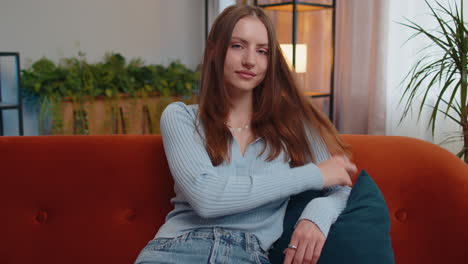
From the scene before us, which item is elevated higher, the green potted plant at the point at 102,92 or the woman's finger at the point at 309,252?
the green potted plant at the point at 102,92

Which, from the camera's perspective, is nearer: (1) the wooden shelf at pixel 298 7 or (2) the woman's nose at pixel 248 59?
(2) the woman's nose at pixel 248 59

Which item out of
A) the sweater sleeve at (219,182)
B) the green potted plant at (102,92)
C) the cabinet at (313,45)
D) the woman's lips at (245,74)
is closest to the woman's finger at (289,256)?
the sweater sleeve at (219,182)

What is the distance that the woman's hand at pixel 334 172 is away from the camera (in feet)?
4.08

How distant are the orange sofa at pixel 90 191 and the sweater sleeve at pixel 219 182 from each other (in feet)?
0.79

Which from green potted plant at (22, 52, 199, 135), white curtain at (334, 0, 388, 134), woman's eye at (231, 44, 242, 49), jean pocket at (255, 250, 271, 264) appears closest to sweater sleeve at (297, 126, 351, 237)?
jean pocket at (255, 250, 271, 264)

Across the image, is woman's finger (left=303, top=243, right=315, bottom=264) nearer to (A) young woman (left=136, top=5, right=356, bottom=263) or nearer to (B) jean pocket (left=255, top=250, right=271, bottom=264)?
(A) young woman (left=136, top=5, right=356, bottom=263)

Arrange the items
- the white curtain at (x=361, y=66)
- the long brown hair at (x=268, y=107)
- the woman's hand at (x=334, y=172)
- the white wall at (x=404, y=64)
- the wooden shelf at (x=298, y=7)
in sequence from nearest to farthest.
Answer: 1. the woman's hand at (x=334, y=172)
2. the long brown hair at (x=268, y=107)
3. the white wall at (x=404, y=64)
4. the white curtain at (x=361, y=66)
5. the wooden shelf at (x=298, y=7)

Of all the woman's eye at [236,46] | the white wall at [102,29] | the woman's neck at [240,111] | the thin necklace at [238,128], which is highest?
the white wall at [102,29]

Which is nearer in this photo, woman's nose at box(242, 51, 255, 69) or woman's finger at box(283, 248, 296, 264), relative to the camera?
woman's finger at box(283, 248, 296, 264)

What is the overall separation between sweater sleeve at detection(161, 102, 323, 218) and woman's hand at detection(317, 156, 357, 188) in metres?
0.03

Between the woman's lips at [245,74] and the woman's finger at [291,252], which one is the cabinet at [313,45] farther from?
the woman's finger at [291,252]

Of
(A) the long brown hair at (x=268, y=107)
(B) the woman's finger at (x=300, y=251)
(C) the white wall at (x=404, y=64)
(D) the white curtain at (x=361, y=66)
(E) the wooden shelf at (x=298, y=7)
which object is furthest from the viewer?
(E) the wooden shelf at (x=298, y=7)

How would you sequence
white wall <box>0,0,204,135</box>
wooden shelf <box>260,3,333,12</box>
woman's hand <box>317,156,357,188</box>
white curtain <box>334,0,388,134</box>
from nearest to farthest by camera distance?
1. woman's hand <box>317,156,357,188</box>
2. white curtain <box>334,0,388,134</box>
3. wooden shelf <box>260,3,333,12</box>
4. white wall <box>0,0,204,135</box>

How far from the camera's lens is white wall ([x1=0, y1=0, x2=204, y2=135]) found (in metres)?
3.81
